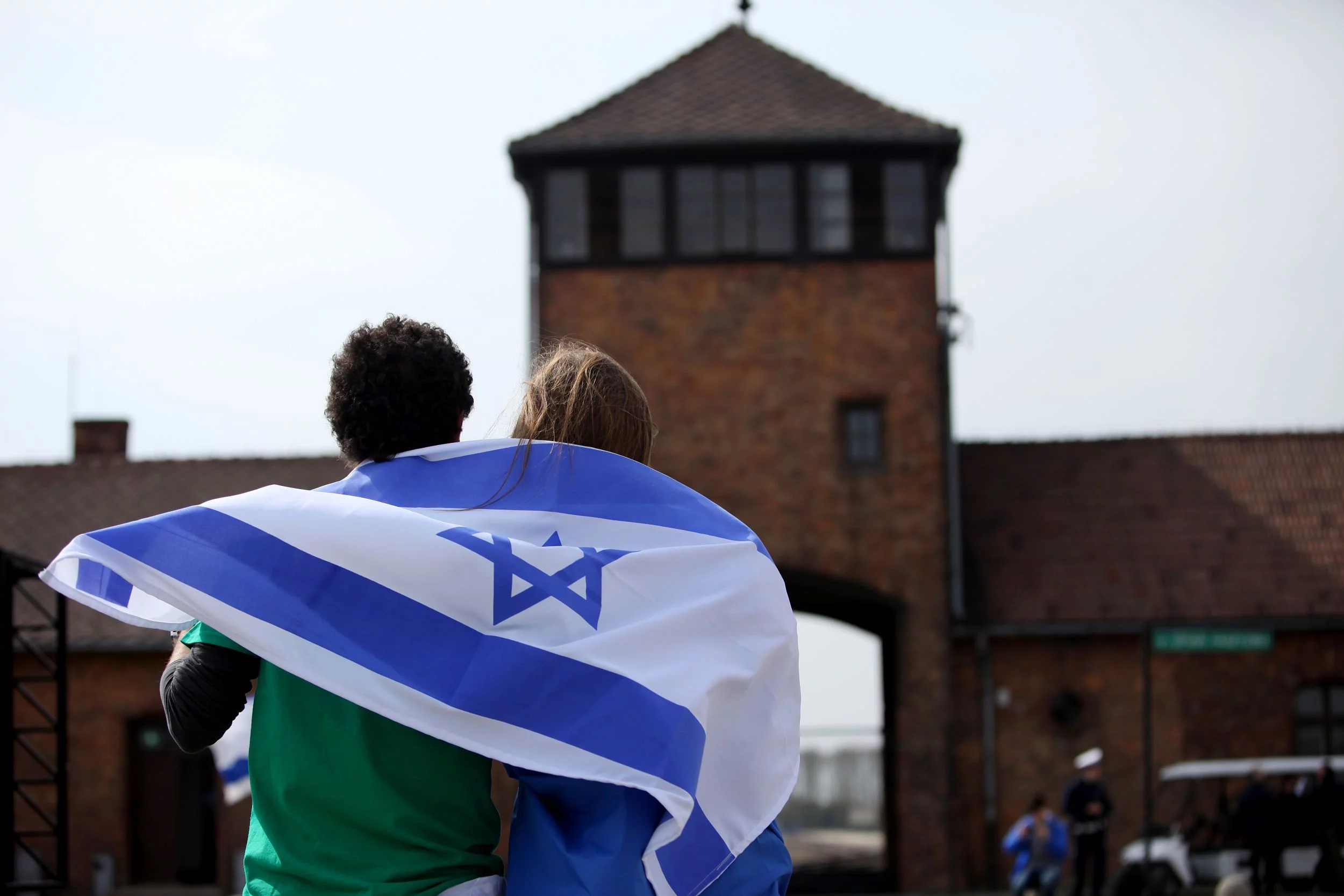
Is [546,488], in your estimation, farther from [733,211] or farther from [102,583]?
[733,211]

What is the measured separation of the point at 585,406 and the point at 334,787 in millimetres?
859

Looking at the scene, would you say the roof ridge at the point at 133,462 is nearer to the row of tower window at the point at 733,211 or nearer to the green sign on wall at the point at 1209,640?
the row of tower window at the point at 733,211

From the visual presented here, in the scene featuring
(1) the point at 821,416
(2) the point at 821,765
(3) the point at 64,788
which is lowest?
(2) the point at 821,765

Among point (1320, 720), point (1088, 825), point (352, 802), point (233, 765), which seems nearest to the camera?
point (352, 802)

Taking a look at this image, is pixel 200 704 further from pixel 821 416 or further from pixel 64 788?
pixel 821 416

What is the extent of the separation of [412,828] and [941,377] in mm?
21655

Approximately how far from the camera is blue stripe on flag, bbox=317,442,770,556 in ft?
9.99

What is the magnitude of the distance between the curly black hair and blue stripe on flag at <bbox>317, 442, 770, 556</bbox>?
2.0 inches

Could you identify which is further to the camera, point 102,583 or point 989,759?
point 989,759

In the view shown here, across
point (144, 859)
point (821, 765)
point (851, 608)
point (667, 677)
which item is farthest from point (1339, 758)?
point (667, 677)

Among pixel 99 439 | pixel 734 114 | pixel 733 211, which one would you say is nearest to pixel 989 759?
pixel 733 211

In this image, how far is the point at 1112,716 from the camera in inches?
922

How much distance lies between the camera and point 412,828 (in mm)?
2752

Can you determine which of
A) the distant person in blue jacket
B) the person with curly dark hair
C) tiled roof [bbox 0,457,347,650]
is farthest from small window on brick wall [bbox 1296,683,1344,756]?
the person with curly dark hair
